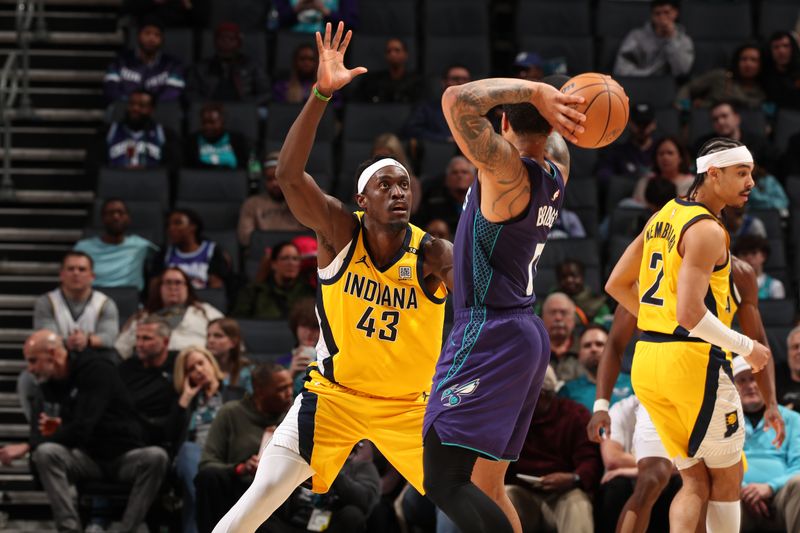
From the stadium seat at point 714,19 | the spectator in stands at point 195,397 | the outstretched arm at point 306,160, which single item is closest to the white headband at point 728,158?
the outstretched arm at point 306,160

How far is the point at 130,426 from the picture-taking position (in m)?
8.42

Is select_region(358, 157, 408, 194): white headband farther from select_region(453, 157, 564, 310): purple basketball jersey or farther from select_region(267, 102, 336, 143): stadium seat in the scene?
select_region(267, 102, 336, 143): stadium seat

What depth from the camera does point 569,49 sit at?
486 inches

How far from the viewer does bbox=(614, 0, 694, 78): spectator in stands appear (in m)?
12.2

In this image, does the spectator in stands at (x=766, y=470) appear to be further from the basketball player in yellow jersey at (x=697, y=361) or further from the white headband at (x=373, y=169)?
the white headband at (x=373, y=169)

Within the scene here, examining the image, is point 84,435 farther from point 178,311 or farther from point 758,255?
point 758,255

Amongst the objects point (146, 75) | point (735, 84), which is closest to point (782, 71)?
point (735, 84)

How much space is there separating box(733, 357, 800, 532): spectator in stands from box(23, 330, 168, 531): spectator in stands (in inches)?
146

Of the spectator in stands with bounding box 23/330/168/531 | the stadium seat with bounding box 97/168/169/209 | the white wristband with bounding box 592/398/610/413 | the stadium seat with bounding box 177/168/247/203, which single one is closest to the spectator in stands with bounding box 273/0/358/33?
the stadium seat with bounding box 177/168/247/203

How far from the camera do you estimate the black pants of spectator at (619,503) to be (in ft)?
24.5

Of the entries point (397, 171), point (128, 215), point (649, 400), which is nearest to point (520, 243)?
point (397, 171)

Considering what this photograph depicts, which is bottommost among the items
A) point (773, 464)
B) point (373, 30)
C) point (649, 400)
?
point (773, 464)

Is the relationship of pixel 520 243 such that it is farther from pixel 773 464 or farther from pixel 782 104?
pixel 782 104

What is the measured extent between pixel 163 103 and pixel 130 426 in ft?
14.2
